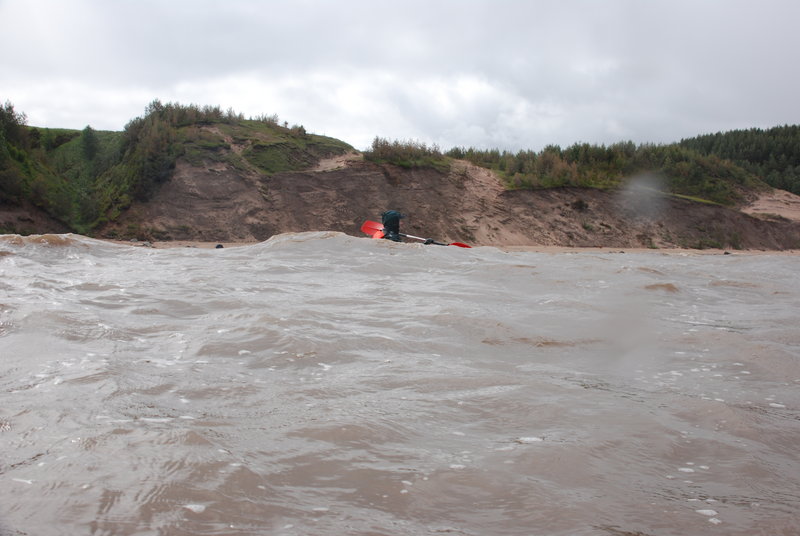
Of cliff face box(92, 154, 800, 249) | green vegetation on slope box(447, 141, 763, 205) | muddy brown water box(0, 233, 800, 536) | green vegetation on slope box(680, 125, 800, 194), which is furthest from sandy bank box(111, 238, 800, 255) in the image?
muddy brown water box(0, 233, 800, 536)

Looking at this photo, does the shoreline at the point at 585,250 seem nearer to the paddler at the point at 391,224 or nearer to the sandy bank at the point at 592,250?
the sandy bank at the point at 592,250

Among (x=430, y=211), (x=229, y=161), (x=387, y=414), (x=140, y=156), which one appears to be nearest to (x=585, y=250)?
(x=430, y=211)

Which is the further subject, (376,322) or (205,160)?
(205,160)

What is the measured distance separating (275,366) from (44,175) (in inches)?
564

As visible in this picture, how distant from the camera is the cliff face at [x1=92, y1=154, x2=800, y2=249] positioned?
16516 mm

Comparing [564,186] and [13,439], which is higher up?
[564,186]

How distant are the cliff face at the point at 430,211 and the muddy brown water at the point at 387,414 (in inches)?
393

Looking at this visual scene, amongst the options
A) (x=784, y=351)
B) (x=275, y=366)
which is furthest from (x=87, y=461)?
(x=784, y=351)

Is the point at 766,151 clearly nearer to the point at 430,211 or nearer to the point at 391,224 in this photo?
the point at 430,211

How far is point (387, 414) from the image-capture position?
122 inches

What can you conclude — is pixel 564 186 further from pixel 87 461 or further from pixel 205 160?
pixel 87 461

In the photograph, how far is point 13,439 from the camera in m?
2.56

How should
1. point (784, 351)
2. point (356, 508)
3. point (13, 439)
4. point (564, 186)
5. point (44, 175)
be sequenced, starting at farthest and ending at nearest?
point (564, 186), point (44, 175), point (784, 351), point (13, 439), point (356, 508)

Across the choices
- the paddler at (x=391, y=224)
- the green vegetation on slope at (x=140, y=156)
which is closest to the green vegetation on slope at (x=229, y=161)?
the green vegetation on slope at (x=140, y=156)
